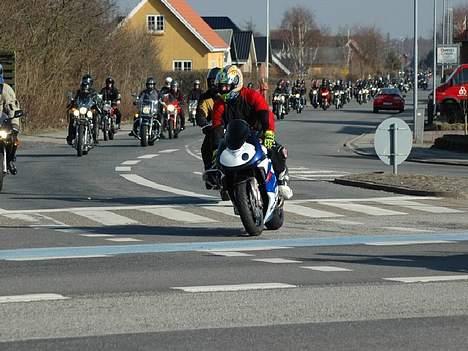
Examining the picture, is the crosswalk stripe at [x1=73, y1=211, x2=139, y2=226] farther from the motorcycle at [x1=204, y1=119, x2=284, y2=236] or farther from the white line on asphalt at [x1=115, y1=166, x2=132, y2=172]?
the white line on asphalt at [x1=115, y1=166, x2=132, y2=172]

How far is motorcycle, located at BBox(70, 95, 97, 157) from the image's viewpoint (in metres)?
29.9

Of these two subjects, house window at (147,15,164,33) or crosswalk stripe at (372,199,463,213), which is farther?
house window at (147,15,164,33)

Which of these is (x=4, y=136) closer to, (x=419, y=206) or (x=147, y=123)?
(x=419, y=206)

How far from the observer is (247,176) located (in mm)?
13914

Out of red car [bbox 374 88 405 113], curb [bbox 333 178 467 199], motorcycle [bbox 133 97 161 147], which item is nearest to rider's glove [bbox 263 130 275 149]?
curb [bbox 333 178 467 199]

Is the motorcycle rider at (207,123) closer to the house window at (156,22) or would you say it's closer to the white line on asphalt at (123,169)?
the white line on asphalt at (123,169)

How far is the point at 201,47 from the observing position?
99062mm

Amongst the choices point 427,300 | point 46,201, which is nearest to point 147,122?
point 46,201

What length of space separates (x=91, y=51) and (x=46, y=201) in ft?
108

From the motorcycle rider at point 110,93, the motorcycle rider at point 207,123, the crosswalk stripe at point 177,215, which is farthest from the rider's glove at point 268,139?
the motorcycle rider at point 110,93

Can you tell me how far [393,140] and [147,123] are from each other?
45.3 ft

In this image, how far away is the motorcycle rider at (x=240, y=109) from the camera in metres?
15.1

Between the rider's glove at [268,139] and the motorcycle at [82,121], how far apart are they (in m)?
15.3

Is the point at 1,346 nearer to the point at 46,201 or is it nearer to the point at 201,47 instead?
the point at 46,201
